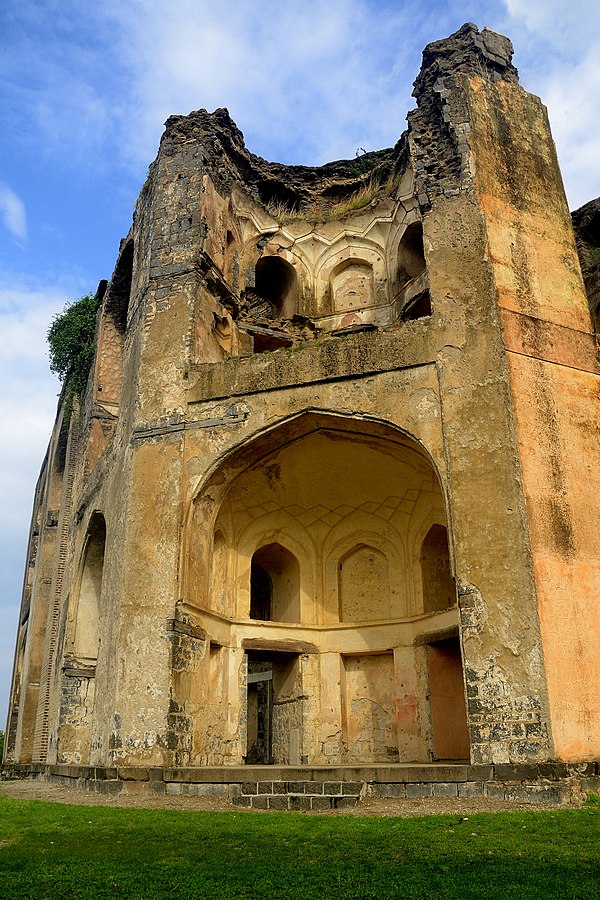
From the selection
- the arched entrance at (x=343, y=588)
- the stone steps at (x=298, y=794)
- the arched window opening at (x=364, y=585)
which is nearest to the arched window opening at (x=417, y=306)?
the arched entrance at (x=343, y=588)

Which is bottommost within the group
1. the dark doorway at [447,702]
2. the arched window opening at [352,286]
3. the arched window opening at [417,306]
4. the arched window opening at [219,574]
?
the dark doorway at [447,702]

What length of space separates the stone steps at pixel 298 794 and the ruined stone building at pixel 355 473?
73.5 inches

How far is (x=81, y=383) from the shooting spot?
21.3 m

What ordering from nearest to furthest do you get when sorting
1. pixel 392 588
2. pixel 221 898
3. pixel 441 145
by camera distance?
1. pixel 221 898
2. pixel 441 145
3. pixel 392 588

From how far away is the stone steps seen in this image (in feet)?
28.2

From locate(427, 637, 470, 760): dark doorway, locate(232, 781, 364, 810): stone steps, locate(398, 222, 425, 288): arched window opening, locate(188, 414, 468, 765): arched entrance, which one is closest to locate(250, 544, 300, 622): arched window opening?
locate(188, 414, 468, 765): arched entrance

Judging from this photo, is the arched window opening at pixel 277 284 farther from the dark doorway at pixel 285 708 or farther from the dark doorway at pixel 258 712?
the dark doorway at pixel 258 712

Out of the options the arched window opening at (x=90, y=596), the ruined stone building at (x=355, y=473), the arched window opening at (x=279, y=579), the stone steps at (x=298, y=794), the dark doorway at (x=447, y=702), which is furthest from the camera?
the arched window opening at (x=90, y=596)

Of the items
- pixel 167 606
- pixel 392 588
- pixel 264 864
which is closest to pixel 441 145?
pixel 392 588

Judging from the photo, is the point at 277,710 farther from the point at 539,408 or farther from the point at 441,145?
the point at 441,145

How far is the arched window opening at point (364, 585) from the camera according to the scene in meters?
15.2

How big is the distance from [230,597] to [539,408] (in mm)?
6540

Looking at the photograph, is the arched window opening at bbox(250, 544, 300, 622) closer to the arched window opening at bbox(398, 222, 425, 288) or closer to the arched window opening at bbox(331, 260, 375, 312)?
the arched window opening at bbox(331, 260, 375, 312)

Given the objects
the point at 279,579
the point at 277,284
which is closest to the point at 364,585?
the point at 279,579
